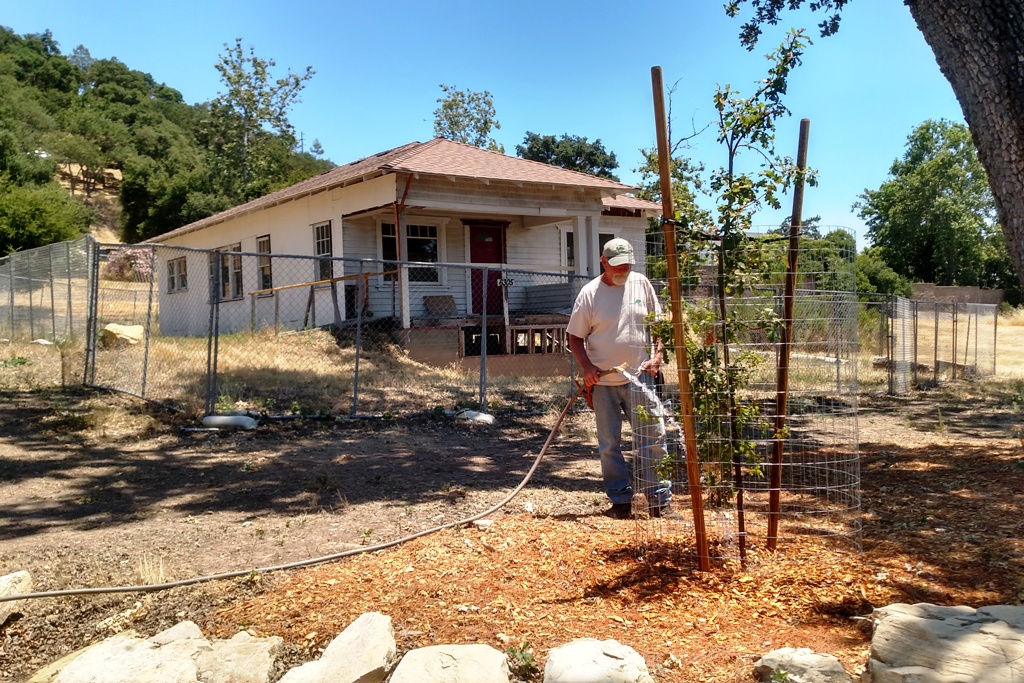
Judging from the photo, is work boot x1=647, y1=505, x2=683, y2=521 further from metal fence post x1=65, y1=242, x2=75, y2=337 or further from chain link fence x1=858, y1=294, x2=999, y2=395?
metal fence post x1=65, y1=242, x2=75, y2=337

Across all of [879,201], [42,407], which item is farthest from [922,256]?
[42,407]

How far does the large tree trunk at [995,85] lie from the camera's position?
526cm

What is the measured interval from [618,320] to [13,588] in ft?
12.0

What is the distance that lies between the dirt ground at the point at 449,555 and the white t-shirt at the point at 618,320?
1.05 m

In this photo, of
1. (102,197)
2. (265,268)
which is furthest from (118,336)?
(102,197)

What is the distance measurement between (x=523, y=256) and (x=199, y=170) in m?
28.2

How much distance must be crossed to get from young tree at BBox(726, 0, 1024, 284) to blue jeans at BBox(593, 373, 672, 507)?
2.66 m

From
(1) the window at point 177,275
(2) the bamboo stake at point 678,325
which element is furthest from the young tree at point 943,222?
(2) the bamboo stake at point 678,325

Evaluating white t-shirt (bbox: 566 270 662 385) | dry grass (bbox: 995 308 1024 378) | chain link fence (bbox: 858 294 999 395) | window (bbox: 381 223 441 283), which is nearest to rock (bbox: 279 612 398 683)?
white t-shirt (bbox: 566 270 662 385)

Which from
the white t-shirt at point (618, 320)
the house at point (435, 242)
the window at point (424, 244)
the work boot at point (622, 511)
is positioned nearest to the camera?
the white t-shirt at point (618, 320)

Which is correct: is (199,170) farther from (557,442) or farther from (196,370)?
(557,442)

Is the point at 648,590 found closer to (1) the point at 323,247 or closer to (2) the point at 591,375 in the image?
(2) the point at 591,375

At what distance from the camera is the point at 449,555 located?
468cm

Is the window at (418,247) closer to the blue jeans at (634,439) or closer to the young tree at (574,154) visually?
the blue jeans at (634,439)
